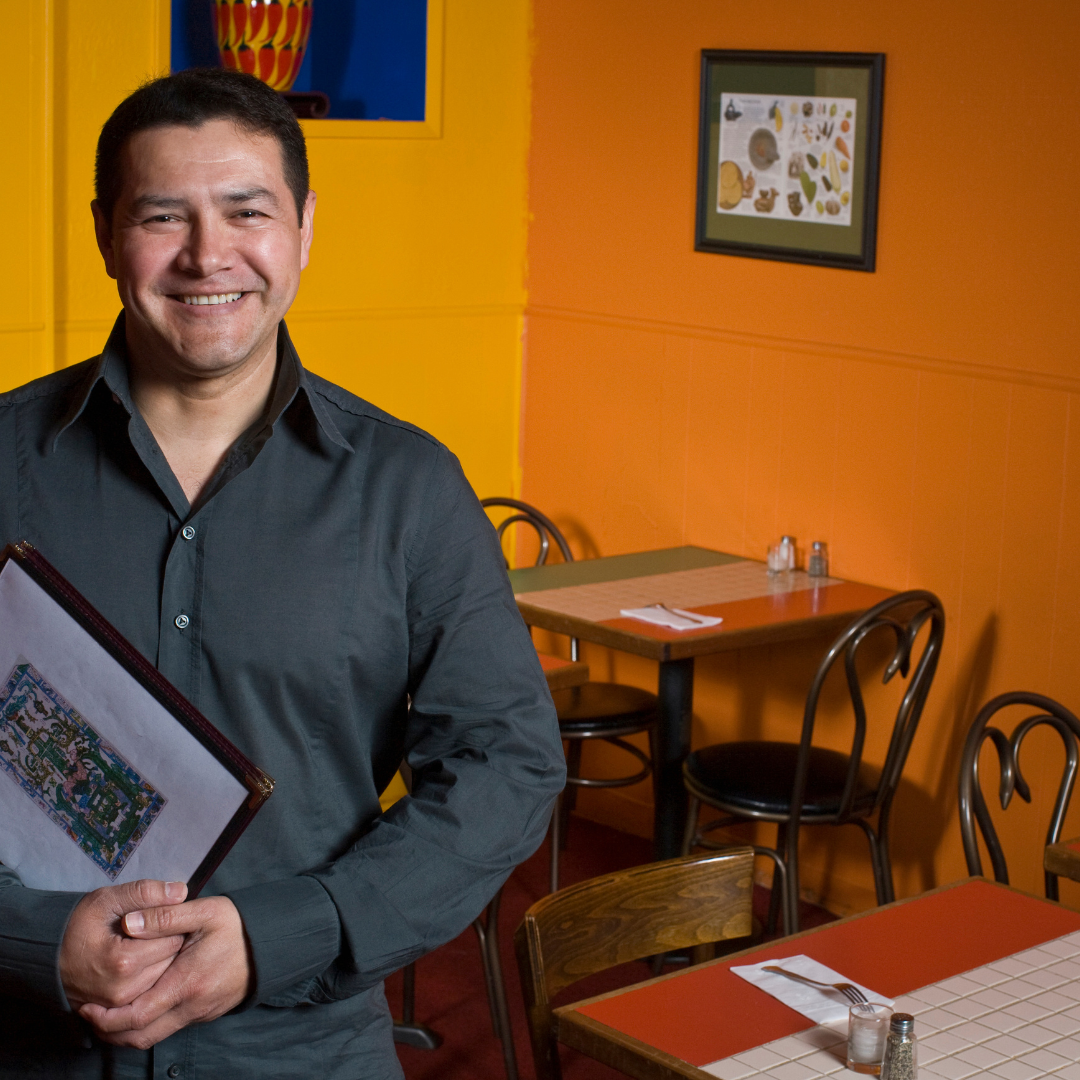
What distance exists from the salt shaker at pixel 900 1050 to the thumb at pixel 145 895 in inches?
33.4

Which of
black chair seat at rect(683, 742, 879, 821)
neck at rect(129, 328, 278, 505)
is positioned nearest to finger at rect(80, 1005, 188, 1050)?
neck at rect(129, 328, 278, 505)

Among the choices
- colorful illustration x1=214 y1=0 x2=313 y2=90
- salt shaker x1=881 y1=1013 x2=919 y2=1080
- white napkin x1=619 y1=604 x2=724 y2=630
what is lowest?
salt shaker x1=881 y1=1013 x2=919 y2=1080

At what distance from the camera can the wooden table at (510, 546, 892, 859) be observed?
3.71 metres

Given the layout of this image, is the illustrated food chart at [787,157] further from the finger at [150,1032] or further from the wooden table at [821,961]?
the finger at [150,1032]

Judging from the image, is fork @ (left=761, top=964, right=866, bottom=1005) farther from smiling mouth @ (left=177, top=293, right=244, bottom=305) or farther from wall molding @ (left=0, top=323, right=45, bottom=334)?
wall molding @ (left=0, top=323, right=45, bottom=334)

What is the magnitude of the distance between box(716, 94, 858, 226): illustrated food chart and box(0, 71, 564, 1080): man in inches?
111

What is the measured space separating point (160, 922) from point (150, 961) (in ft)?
0.10

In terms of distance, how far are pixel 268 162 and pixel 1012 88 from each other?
2.73 metres

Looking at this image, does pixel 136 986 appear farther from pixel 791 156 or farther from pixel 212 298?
pixel 791 156

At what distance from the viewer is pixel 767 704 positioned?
4387mm

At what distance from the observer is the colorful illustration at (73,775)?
4.29 ft

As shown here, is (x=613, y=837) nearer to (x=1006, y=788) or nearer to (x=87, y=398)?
(x=1006, y=788)

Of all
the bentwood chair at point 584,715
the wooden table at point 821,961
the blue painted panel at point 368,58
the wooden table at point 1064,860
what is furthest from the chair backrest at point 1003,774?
the blue painted panel at point 368,58

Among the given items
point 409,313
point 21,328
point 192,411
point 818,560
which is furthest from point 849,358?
point 192,411
